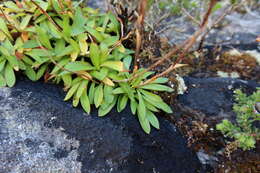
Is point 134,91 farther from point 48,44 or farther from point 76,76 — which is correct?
point 48,44

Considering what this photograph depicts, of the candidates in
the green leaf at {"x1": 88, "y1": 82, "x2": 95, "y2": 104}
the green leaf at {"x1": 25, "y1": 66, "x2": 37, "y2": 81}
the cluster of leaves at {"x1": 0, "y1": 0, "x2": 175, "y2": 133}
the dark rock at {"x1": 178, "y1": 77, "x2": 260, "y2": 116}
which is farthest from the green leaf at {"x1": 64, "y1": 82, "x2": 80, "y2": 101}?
the dark rock at {"x1": 178, "y1": 77, "x2": 260, "y2": 116}

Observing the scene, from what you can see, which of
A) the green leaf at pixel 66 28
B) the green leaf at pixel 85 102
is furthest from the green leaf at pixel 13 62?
the green leaf at pixel 85 102

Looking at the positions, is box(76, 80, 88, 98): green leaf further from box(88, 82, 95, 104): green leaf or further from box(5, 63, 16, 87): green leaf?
box(5, 63, 16, 87): green leaf

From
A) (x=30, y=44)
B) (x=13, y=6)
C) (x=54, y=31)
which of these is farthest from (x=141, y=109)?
(x=13, y=6)

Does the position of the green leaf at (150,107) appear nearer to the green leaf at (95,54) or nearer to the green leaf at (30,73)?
the green leaf at (95,54)

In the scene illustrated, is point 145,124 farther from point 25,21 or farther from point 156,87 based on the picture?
point 25,21

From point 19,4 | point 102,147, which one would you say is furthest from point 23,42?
point 102,147
